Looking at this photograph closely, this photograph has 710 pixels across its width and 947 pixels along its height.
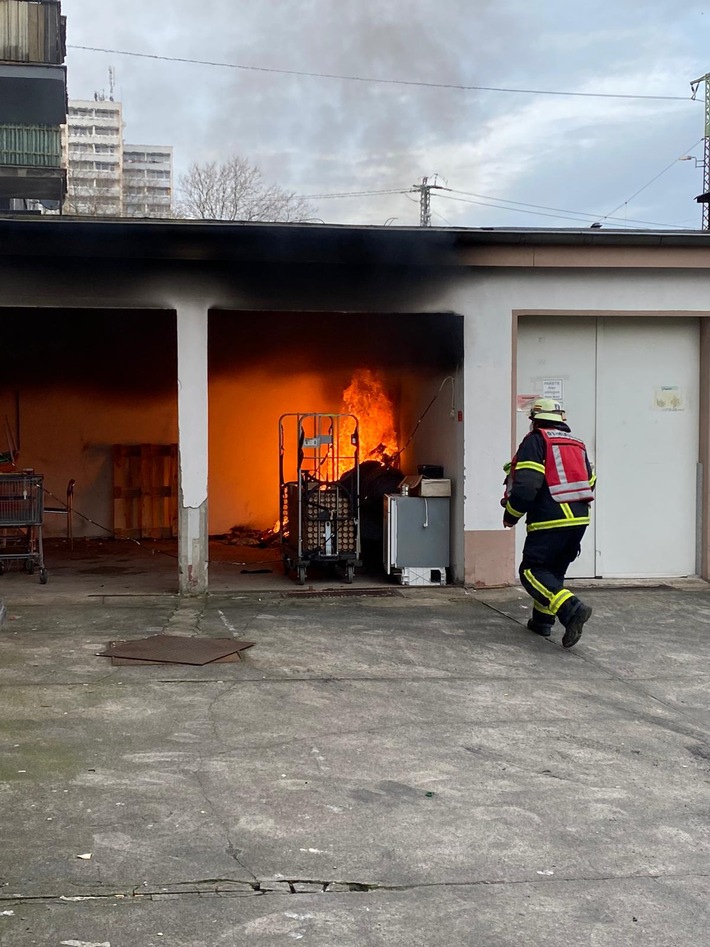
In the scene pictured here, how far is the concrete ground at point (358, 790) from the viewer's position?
3393mm

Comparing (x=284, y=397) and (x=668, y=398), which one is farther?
(x=284, y=397)

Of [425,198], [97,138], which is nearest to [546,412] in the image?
[425,198]

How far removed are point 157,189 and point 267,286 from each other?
103 m

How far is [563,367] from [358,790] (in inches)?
271

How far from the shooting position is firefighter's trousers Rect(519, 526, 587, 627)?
7.56 meters

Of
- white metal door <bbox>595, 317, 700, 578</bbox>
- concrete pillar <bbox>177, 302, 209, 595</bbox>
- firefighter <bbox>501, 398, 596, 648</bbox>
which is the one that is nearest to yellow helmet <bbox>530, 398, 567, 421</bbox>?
firefighter <bbox>501, 398, 596, 648</bbox>

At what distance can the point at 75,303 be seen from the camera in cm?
949

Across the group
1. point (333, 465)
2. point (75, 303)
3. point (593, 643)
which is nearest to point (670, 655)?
point (593, 643)

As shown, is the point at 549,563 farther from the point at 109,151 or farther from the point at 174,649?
the point at 109,151

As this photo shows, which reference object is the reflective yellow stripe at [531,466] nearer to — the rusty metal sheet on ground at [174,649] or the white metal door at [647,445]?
the rusty metal sheet on ground at [174,649]

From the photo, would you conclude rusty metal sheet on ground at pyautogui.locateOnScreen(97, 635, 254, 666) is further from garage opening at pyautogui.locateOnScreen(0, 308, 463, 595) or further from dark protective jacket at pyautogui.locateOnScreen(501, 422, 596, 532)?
garage opening at pyautogui.locateOnScreen(0, 308, 463, 595)

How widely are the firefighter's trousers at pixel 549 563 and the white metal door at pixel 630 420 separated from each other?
2.88 m

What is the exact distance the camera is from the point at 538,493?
7680 millimetres

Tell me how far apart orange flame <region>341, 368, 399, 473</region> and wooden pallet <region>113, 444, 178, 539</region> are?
3132 mm
